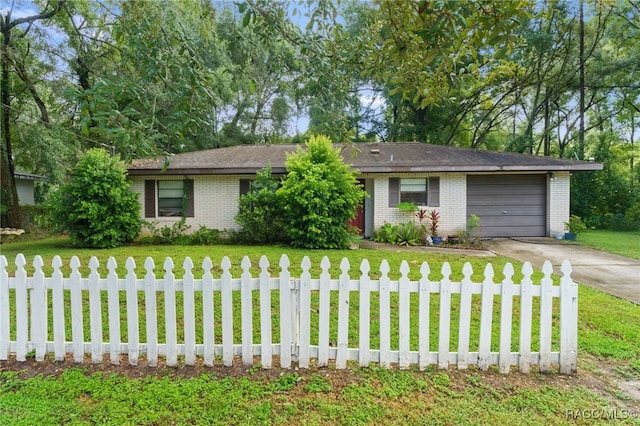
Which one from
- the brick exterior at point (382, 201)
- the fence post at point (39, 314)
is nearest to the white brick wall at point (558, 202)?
the brick exterior at point (382, 201)

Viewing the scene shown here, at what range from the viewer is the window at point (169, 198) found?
11.5 meters

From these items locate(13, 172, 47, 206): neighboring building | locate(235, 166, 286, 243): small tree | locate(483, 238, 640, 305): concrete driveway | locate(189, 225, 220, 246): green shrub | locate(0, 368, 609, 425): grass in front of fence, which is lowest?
locate(0, 368, 609, 425): grass in front of fence

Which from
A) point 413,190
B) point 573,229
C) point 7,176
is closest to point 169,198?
point 413,190

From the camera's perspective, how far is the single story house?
11117 millimetres

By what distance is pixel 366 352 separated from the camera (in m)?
2.88

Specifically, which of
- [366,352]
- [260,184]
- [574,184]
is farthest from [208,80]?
[574,184]

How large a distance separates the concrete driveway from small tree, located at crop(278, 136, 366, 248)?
4.01 metres

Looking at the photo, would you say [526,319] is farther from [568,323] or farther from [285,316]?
[285,316]

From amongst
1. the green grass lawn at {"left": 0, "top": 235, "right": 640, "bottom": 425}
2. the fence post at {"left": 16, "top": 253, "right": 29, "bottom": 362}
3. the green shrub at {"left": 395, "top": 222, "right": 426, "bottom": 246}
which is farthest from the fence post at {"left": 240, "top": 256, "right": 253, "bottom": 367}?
the green shrub at {"left": 395, "top": 222, "right": 426, "bottom": 246}

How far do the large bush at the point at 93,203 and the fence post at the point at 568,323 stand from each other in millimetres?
9290

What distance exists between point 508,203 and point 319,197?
22.9ft

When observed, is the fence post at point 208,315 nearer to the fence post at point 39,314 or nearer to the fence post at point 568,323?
the fence post at point 39,314

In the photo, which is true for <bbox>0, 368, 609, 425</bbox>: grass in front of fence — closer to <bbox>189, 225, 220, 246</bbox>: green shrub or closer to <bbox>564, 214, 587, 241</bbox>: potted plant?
<bbox>189, 225, 220, 246</bbox>: green shrub

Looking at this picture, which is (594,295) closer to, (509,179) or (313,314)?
(313,314)
